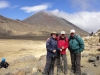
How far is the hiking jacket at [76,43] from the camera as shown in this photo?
29.3ft

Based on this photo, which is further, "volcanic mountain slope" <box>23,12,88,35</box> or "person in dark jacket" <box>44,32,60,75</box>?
"volcanic mountain slope" <box>23,12,88,35</box>

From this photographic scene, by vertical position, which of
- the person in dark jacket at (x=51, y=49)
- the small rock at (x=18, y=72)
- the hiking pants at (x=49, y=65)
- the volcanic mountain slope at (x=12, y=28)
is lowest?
the small rock at (x=18, y=72)

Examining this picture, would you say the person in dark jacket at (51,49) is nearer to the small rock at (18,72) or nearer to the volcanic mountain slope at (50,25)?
the small rock at (18,72)

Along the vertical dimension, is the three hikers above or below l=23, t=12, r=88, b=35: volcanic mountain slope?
below

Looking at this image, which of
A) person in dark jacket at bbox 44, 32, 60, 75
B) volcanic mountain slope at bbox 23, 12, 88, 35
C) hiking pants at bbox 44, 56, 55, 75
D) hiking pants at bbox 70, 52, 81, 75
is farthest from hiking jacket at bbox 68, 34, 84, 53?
volcanic mountain slope at bbox 23, 12, 88, 35

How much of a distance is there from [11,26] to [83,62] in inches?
3961

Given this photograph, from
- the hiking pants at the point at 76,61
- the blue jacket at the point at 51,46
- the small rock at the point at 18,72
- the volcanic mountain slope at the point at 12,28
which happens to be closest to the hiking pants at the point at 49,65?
the blue jacket at the point at 51,46

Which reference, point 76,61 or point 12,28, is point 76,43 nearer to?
point 76,61

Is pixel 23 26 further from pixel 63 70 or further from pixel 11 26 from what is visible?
pixel 63 70

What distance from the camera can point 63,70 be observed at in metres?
9.49

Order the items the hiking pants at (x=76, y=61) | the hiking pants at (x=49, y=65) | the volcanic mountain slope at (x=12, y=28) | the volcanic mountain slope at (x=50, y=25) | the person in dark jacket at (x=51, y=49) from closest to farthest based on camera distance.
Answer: the person in dark jacket at (x=51, y=49) < the hiking pants at (x=49, y=65) < the hiking pants at (x=76, y=61) < the volcanic mountain slope at (x=12, y=28) < the volcanic mountain slope at (x=50, y=25)

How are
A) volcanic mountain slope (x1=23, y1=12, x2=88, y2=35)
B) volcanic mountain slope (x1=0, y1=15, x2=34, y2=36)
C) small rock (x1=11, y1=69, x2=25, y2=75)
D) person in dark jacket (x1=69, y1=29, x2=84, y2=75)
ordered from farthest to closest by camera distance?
volcanic mountain slope (x1=23, y1=12, x2=88, y2=35) → volcanic mountain slope (x1=0, y1=15, x2=34, y2=36) → small rock (x1=11, y1=69, x2=25, y2=75) → person in dark jacket (x1=69, y1=29, x2=84, y2=75)

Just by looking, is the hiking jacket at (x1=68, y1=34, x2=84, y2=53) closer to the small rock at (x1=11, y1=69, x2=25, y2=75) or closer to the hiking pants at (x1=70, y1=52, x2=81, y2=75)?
the hiking pants at (x1=70, y1=52, x2=81, y2=75)

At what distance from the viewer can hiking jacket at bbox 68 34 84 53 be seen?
29.3ft
